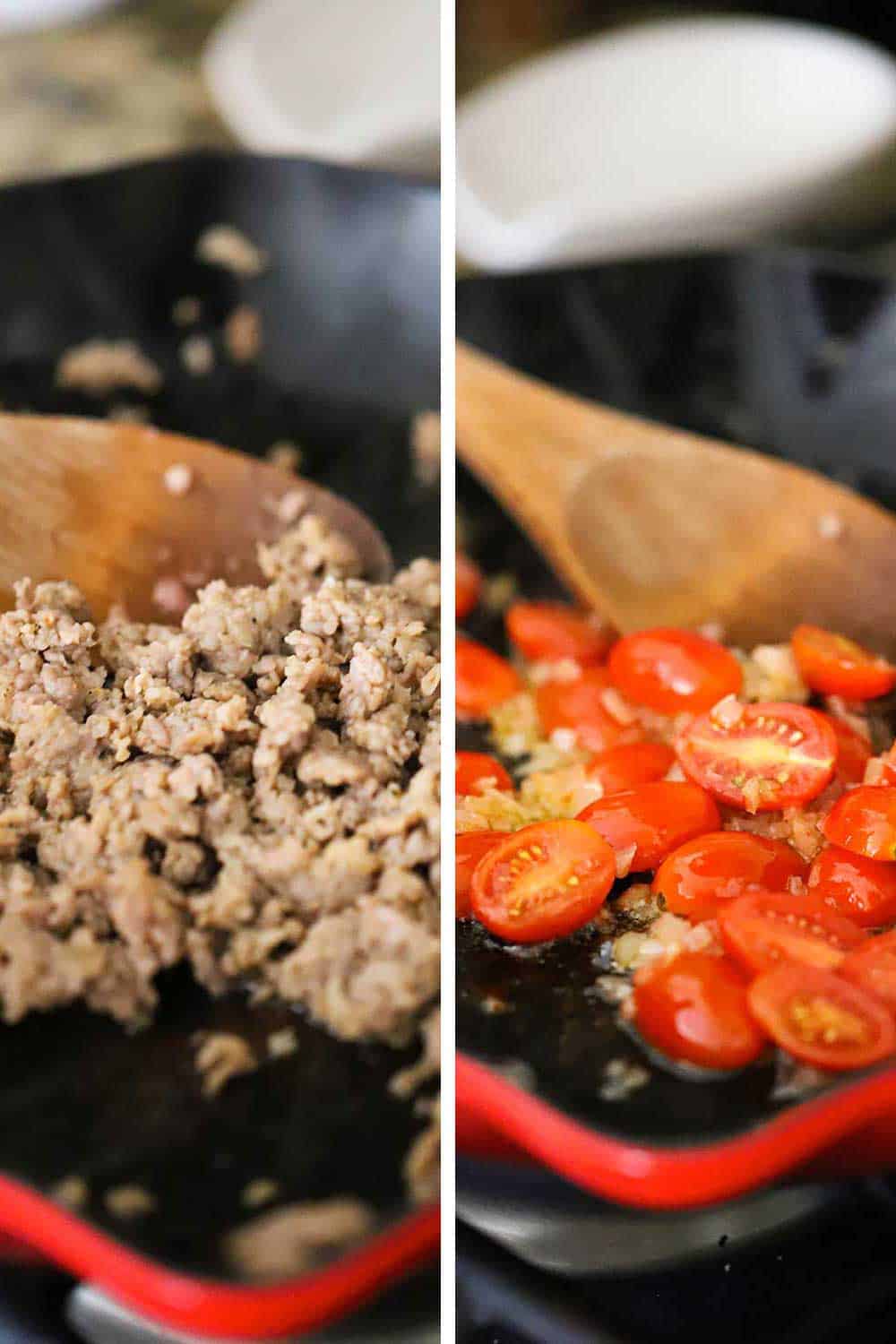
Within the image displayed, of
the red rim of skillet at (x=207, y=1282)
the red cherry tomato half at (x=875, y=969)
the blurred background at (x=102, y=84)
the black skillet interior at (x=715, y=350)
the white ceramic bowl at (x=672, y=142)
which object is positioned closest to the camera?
the red rim of skillet at (x=207, y=1282)

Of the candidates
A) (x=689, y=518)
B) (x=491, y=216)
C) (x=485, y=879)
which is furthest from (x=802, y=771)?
(x=491, y=216)

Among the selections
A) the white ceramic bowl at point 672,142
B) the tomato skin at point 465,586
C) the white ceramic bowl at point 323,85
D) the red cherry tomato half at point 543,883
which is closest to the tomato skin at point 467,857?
the red cherry tomato half at point 543,883

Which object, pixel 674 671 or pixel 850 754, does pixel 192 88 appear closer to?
pixel 674 671

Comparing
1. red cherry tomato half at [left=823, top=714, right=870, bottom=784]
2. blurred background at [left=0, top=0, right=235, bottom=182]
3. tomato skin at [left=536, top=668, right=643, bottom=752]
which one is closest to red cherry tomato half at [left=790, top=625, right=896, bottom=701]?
red cherry tomato half at [left=823, top=714, right=870, bottom=784]

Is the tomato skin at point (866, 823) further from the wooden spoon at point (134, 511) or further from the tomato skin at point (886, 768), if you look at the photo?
the wooden spoon at point (134, 511)

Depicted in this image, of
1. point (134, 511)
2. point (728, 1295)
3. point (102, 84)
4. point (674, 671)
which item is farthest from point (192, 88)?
point (728, 1295)

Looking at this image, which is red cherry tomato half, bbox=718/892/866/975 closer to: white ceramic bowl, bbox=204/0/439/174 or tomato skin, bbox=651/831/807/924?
tomato skin, bbox=651/831/807/924

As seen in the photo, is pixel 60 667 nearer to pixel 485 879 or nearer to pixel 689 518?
pixel 485 879
